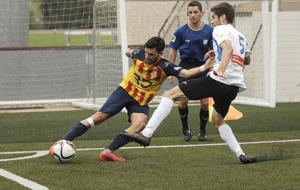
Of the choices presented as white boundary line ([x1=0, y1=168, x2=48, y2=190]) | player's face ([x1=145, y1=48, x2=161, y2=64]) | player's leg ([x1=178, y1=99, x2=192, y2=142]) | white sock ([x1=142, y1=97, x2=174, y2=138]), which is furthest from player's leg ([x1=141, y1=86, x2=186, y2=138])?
player's leg ([x1=178, y1=99, x2=192, y2=142])

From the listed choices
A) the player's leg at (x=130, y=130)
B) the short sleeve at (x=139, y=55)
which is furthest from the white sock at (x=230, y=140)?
the short sleeve at (x=139, y=55)

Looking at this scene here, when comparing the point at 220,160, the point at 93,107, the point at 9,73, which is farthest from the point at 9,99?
the point at 220,160

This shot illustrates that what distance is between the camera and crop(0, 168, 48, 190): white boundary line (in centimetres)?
687

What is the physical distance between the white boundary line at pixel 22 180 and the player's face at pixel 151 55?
7.03 feet

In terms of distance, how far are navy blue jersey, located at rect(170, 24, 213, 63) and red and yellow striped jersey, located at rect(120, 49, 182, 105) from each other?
2133 millimetres

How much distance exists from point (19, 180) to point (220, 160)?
2.60 m

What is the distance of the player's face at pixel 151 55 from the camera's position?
874cm

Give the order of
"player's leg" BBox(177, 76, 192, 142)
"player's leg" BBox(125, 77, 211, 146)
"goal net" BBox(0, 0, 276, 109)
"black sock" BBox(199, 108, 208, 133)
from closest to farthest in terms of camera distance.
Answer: "player's leg" BBox(125, 77, 211, 146) < "player's leg" BBox(177, 76, 192, 142) < "black sock" BBox(199, 108, 208, 133) < "goal net" BBox(0, 0, 276, 109)

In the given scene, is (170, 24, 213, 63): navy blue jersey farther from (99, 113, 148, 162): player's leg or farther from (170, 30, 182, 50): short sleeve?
(99, 113, 148, 162): player's leg

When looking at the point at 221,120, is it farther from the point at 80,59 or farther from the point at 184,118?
the point at 80,59

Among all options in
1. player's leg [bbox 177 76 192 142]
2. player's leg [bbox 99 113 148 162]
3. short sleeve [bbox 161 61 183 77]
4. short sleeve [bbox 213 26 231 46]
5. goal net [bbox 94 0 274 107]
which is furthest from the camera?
goal net [bbox 94 0 274 107]

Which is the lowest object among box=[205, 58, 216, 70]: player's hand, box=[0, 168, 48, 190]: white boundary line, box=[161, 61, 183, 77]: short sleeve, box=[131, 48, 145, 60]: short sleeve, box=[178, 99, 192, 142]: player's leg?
box=[178, 99, 192, 142]: player's leg

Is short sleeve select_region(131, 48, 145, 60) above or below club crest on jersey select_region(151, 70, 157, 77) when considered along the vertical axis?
above

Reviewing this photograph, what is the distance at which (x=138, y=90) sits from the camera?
9.09m
